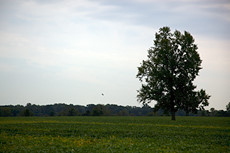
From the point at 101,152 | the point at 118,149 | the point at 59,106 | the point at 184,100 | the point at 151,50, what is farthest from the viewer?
the point at 59,106

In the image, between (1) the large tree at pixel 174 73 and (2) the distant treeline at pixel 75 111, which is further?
(2) the distant treeline at pixel 75 111

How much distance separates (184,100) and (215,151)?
33.5 m

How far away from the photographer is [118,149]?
17797 mm

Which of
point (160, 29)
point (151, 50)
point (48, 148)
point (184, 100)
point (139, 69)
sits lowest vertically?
point (48, 148)

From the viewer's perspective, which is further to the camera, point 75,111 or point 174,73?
point 75,111

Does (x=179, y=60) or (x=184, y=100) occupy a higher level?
(x=179, y=60)

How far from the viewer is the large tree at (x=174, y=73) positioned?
51.0m

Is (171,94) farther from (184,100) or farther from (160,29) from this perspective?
(160,29)

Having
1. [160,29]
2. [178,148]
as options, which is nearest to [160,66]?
[160,29]

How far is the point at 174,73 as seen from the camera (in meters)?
52.3

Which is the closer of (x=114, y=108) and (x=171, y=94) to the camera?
(x=171, y=94)

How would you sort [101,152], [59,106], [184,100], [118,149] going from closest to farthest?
[101,152] → [118,149] → [184,100] → [59,106]

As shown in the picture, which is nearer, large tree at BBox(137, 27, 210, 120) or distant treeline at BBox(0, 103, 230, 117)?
large tree at BBox(137, 27, 210, 120)

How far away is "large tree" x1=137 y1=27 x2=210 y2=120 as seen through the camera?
51031 millimetres
